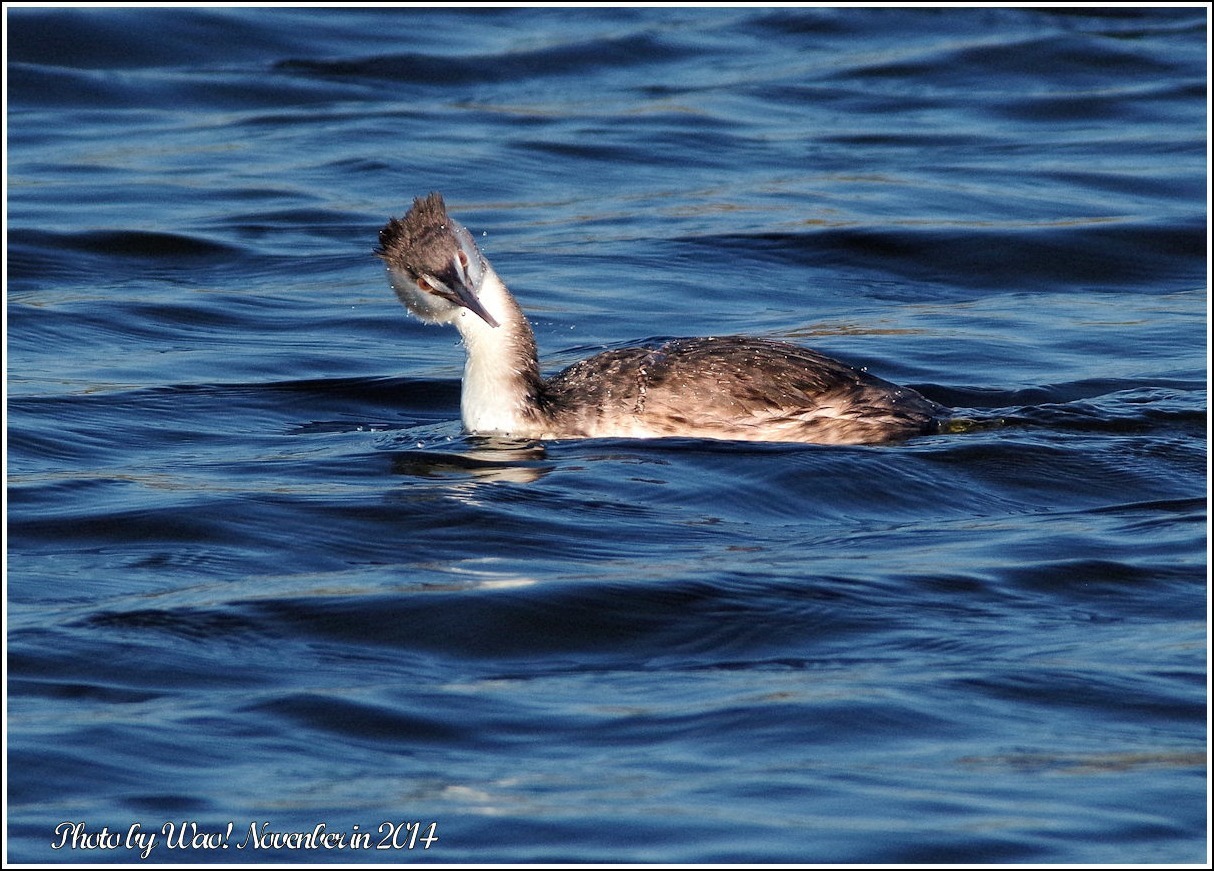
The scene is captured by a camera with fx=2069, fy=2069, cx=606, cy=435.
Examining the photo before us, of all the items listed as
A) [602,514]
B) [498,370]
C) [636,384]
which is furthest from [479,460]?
[602,514]

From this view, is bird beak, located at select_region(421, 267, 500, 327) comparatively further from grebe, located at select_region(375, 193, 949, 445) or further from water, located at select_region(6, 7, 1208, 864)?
water, located at select_region(6, 7, 1208, 864)

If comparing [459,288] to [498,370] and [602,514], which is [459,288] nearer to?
[498,370]

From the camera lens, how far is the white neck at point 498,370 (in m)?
10.5

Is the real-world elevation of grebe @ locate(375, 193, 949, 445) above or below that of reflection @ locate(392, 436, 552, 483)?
above

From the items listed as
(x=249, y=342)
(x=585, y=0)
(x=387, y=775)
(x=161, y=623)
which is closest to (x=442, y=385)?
(x=249, y=342)

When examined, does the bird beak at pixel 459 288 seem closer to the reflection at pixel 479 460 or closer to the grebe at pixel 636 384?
the grebe at pixel 636 384

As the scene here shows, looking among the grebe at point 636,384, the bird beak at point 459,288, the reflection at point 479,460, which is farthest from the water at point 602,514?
the bird beak at point 459,288

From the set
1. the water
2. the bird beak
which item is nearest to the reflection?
the water

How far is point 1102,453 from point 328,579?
4031 mm

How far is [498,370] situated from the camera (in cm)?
1052

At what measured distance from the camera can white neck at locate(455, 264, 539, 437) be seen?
10.5 metres

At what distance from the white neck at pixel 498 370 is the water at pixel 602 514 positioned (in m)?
0.18

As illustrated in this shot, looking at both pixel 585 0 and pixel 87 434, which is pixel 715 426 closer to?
pixel 87 434

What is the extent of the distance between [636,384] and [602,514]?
1.22 metres
